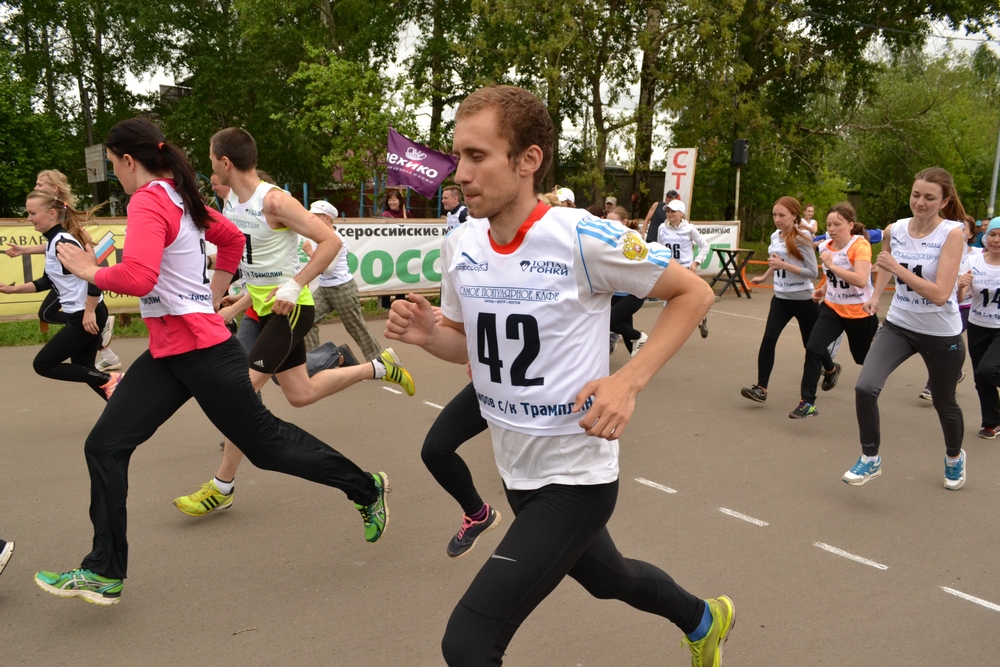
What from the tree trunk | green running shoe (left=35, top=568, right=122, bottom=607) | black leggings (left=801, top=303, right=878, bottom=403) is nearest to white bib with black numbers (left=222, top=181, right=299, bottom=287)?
green running shoe (left=35, top=568, right=122, bottom=607)

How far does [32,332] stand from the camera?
9500 mm

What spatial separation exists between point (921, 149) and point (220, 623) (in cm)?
3291

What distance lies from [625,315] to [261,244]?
456cm

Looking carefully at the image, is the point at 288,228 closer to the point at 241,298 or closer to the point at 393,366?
the point at 241,298

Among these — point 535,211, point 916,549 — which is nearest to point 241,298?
point 535,211

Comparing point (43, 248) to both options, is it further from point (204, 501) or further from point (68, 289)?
point (204, 501)

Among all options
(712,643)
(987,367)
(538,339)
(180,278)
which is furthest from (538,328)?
(987,367)

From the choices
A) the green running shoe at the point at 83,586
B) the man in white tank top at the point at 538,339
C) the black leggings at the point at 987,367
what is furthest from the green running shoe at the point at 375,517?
the black leggings at the point at 987,367

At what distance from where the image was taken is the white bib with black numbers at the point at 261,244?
4469 millimetres

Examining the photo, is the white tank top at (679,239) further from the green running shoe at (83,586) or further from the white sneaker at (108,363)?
the green running shoe at (83,586)

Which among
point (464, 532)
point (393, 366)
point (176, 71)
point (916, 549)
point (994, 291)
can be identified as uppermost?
point (176, 71)

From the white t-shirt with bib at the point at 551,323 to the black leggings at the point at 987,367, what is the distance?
4.65 metres

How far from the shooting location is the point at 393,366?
5.64m

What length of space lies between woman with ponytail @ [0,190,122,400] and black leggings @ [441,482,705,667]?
420 cm
